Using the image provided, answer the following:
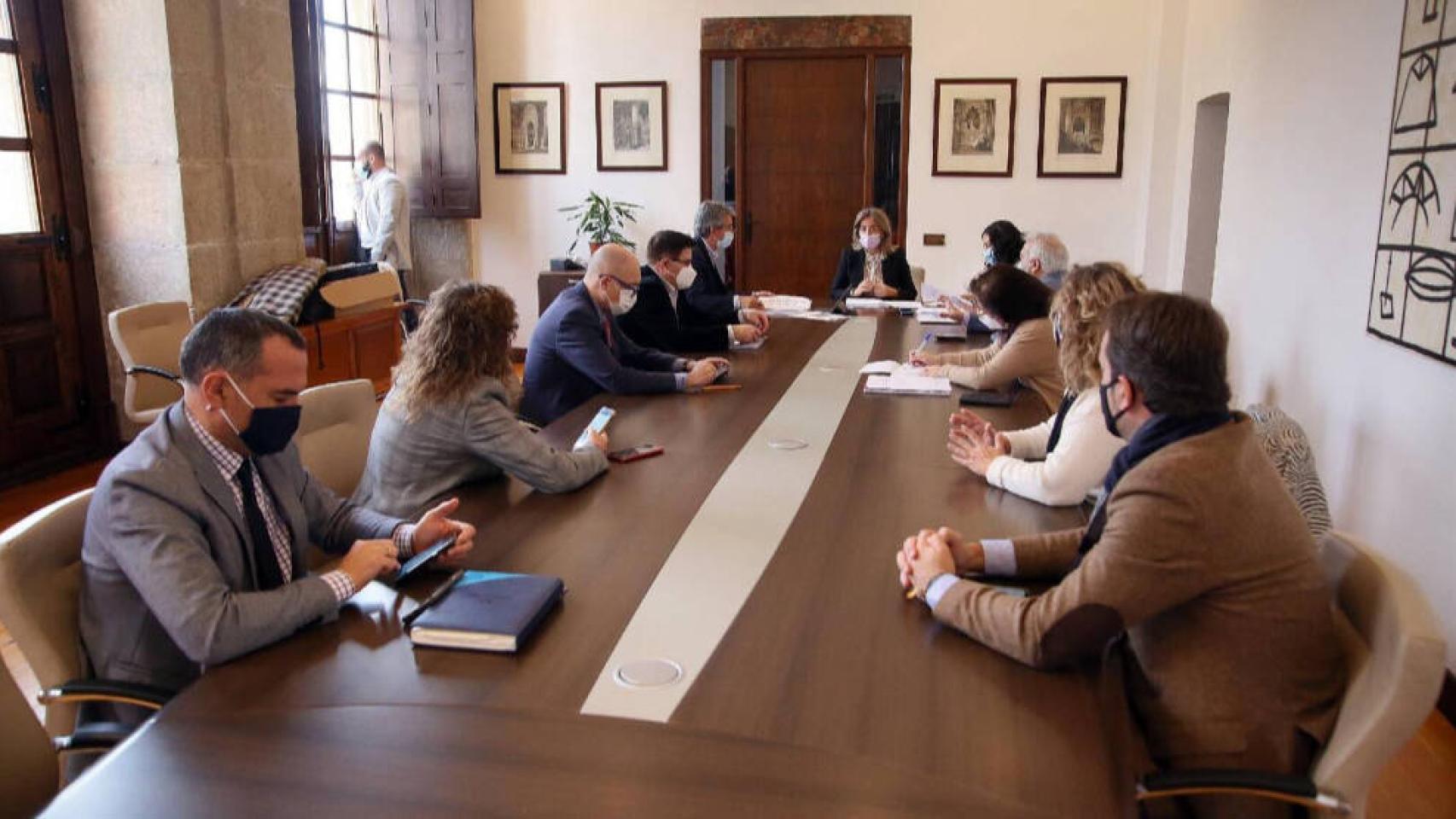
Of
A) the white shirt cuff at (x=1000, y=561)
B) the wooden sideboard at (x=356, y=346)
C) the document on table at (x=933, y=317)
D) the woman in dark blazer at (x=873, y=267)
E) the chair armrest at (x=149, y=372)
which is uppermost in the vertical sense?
the woman in dark blazer at (x=873, y=267)

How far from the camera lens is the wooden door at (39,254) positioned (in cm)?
537

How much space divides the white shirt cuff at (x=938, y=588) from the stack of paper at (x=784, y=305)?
4.12 meters

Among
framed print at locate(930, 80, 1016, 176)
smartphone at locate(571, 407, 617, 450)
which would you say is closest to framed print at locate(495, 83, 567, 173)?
framed print at locate(930, 80, 1016, 176)

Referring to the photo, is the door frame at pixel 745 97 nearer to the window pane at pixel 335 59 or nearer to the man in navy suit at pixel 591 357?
the window pane at pixel 335 59

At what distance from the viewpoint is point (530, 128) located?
8867mm

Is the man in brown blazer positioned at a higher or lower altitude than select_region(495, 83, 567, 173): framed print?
lower

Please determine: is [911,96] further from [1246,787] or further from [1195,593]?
[1246,787]

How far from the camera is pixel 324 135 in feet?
24.5

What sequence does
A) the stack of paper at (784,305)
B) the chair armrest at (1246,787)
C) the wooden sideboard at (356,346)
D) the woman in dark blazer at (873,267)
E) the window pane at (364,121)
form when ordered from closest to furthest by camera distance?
the chair armrest at (1246,787) < the stack of paper at (784,305) < the wooden sideboard at (356,346) < the woman in dark blazer at (873,267) < the window pane at (364,121)

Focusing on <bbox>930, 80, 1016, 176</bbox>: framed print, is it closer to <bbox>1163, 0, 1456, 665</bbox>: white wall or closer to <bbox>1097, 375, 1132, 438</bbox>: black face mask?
<bbox>1163, 0, 1456, 665</bbox>: white wall

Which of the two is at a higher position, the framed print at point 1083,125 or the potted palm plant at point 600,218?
the framed print at point 1083,125

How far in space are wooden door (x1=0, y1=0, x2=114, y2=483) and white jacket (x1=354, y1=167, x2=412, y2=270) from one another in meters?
2.36

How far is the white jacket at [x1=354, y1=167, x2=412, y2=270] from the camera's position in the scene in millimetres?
7879

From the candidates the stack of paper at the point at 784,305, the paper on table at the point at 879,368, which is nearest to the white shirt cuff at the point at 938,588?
the paper on table at the point at 879,368
